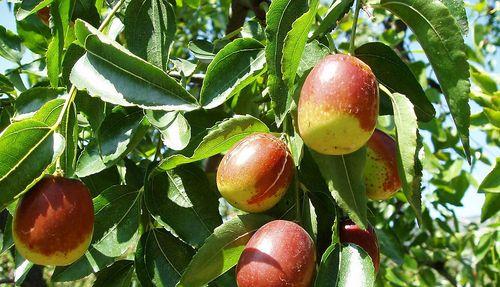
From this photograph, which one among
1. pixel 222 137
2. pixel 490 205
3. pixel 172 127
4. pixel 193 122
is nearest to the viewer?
pixel 222 137

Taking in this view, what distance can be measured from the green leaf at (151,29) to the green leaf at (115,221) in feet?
0.91

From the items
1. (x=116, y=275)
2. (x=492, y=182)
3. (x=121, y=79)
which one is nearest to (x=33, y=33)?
(x=116, y=275)

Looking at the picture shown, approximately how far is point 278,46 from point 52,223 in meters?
0.43

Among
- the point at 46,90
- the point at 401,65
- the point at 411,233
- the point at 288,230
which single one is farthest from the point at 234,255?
the point at 411,233

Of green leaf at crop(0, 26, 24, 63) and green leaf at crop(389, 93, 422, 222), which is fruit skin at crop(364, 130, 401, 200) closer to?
green leaf at crop(389, 93, 422, 222)

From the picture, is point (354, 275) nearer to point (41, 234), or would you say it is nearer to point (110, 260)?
point (41, 234)

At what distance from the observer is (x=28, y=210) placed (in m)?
1.03

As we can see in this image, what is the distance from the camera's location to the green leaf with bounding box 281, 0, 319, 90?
3.10 ft

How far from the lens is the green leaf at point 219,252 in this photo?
1.02 m

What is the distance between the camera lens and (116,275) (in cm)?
141

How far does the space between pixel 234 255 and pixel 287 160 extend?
0.56 feet

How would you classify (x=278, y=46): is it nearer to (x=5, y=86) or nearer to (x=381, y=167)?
(x=381, y=167)

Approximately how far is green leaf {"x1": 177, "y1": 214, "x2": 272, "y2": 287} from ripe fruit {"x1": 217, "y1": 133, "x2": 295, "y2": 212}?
3 cm

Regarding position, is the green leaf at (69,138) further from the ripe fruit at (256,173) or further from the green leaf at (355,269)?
the green leaf at (355,269)
